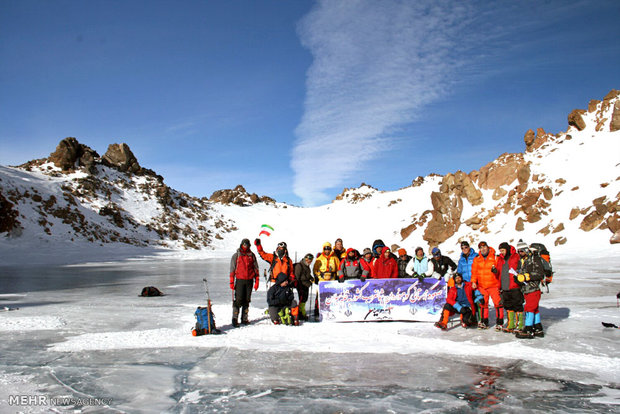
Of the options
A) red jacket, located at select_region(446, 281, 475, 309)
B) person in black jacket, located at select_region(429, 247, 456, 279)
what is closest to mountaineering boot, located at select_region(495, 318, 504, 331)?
red jacket, located at select_region(446, 281, 475, 309)

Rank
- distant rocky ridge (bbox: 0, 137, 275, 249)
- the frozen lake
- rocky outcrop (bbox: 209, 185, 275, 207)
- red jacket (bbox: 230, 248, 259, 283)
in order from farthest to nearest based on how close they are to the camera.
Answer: rocky outcrop (bbox: 209, 185, 275, 207)
distant rocky ridge (bbox: 0, 137, 275, 249)
red jacket (bbox: 230, 248, 259, 283)
the frozen lake

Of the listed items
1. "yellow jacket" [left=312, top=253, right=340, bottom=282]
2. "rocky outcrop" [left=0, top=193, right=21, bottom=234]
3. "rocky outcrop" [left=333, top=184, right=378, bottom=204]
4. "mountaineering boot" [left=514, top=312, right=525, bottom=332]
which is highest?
"rocky outcrop" [left=333, top=184, right=378, bottom=204]

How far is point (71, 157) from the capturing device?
177 feet

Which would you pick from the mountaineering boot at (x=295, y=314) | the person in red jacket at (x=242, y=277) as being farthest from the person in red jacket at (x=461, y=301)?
the person in red jacket at (x=242, y=277)

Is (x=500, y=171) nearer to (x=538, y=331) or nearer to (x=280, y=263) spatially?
(x=538, y=331)

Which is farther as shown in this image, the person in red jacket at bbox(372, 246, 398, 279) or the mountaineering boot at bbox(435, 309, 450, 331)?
the person in red jacket at bbox(372, 246, 398, 279)

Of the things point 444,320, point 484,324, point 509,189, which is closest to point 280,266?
point 444,320

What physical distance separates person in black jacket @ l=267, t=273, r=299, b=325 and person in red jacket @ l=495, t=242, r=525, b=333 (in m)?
3.97

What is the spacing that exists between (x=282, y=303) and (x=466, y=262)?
3932mm

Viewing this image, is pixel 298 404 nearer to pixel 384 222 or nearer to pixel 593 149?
pixel 593 149

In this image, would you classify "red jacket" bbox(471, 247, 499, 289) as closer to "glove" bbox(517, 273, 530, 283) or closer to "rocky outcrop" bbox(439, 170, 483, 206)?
"glove" bbox(517, 273, 530, 283)

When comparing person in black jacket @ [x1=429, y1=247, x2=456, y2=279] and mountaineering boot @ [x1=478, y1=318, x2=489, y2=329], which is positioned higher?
person in black jacket @ [x1=429, y1=247, x2=456, y2=279]

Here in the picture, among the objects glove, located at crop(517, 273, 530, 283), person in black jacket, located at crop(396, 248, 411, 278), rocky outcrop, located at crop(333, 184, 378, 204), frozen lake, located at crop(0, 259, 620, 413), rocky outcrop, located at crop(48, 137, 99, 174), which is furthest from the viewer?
rocky outcrop, located at crop(333, 184, 378, 204)

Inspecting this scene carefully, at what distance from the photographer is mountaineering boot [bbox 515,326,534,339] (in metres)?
6.98
